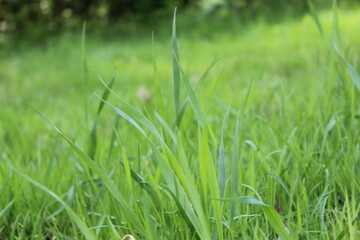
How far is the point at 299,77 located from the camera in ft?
9.75

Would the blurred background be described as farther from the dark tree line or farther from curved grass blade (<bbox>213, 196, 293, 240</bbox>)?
curved grass blade (<bbox>213, 196, 293, 240</bbox>)

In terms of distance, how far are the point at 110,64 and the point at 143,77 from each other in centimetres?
71

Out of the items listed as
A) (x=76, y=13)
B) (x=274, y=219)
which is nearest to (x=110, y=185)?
(x=274, y=219)

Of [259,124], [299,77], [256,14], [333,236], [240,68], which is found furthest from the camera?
[256,14]

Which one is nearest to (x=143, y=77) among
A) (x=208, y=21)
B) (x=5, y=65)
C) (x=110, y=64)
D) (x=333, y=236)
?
(x=110, y=64)

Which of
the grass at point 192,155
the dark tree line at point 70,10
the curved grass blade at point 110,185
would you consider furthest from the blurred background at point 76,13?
the curved grass blade at point 110,185

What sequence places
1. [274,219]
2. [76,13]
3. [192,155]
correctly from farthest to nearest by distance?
[76,13] < [192,155] < [274,219]

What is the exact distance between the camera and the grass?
3.10 feet

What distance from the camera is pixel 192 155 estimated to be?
1.48 meters

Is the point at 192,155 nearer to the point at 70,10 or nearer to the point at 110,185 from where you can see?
the point at 110,185

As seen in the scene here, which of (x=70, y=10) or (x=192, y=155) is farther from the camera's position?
(x=70, y=10)

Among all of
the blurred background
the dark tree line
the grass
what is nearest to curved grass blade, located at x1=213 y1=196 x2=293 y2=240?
the grass

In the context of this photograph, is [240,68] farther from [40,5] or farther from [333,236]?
[40,5]

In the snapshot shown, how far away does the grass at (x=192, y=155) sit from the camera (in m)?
0.95
